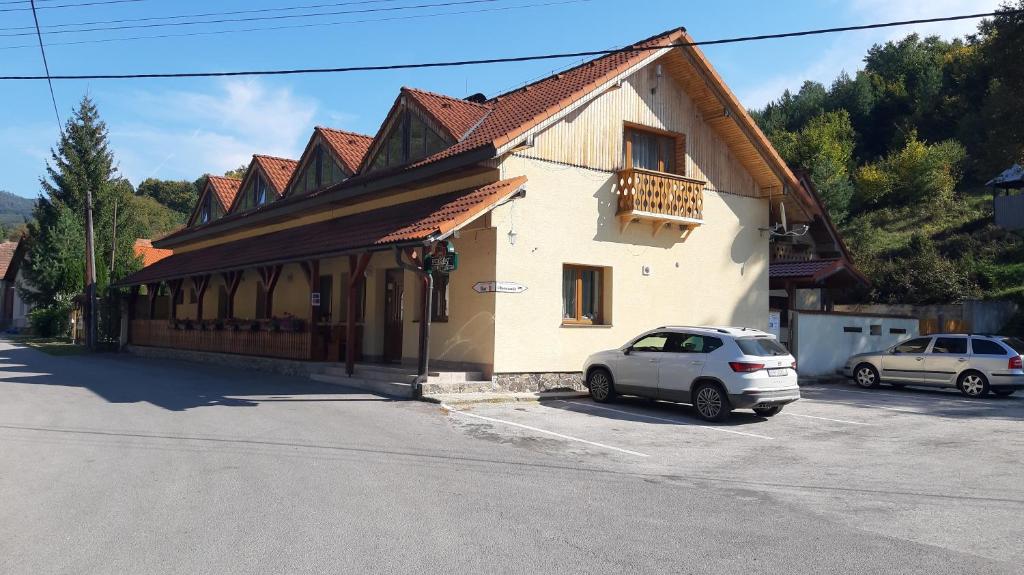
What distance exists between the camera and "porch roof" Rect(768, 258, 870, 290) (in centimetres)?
2222

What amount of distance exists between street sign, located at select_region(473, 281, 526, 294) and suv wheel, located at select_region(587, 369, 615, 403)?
2.29 meters

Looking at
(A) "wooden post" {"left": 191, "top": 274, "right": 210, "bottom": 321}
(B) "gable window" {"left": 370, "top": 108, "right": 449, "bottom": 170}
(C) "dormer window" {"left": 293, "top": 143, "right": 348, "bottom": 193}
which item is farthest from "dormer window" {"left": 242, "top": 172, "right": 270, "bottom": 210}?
(B) "gable window" {"left": 370, "top": 108, "right": 449, "bottom": 170}

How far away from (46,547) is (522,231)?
36.5 ft

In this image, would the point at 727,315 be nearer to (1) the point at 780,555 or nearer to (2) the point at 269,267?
(2) the point at 269,267

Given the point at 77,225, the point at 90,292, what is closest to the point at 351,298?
the point at 90,292

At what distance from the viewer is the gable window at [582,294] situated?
54.6 ft

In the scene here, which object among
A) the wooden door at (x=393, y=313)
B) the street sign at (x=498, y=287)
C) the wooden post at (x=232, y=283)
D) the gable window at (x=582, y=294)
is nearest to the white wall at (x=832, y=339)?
the gable window at (x=582, y=294)

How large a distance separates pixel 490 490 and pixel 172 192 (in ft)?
319

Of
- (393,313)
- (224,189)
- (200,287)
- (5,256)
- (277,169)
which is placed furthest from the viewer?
(5,256)

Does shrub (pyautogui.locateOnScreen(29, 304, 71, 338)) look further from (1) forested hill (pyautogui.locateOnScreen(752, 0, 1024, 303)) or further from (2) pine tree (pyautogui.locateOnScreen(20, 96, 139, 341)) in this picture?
(1) forested hill (pyautogui.locateOnScreen(752, 0, 1024, 303))

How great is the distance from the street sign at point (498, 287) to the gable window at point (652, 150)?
14.8ft

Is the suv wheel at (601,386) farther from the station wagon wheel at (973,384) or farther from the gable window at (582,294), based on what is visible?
the station wagon wheel at (973,384)

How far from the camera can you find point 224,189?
98.0 feet

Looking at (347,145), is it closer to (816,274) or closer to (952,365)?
(816,274)
